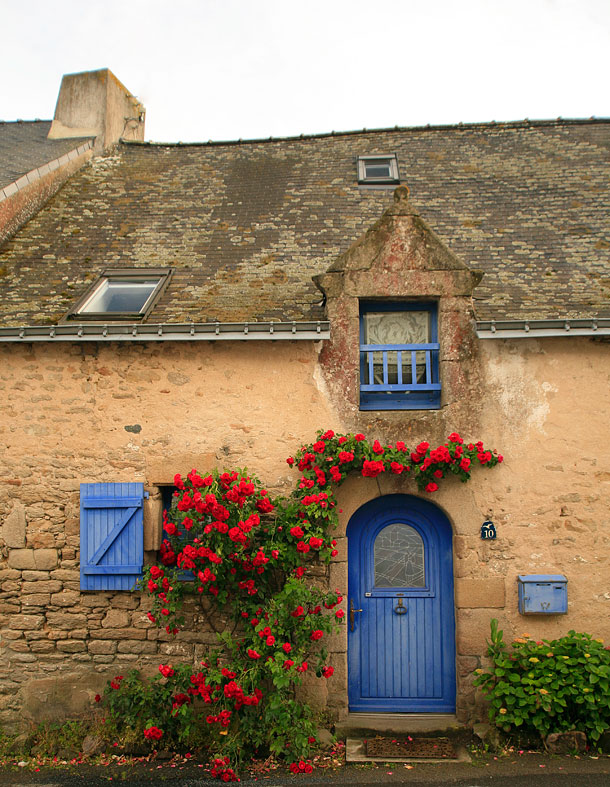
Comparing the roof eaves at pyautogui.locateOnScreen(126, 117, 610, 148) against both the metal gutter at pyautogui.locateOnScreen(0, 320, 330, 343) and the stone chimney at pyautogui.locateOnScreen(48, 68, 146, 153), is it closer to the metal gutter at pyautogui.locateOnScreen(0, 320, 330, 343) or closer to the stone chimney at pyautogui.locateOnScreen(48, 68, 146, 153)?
the stone chimney at pyautogui.locateOnScreen(48, 68, 146, 153)

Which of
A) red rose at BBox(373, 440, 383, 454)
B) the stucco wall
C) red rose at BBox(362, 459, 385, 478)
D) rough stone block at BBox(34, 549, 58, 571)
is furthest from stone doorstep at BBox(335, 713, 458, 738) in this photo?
rough stone block at BBox(34, 549, 58, 571)

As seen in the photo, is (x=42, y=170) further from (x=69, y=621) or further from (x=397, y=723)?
(x=397, y=723)

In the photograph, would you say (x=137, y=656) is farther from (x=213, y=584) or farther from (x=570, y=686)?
(x=570, y=686)

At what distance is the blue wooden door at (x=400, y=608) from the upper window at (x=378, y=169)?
4992 millimetres

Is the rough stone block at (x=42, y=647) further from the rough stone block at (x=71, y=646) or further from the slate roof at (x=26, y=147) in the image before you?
the slate roof at (x=26, y=147)

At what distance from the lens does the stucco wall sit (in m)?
6.79

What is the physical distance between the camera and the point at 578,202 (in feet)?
29.4

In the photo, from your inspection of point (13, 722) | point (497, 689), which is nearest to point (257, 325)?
point (497, 689)

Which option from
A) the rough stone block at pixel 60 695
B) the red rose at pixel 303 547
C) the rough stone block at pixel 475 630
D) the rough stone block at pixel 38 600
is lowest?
the rough stone block at pixel 60 695

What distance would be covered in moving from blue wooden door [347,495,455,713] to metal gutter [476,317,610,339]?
1934 mm

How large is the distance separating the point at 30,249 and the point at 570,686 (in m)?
7.97

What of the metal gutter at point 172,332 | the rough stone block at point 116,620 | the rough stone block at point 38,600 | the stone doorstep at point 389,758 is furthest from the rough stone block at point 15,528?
the stone doorstep at point 389,758

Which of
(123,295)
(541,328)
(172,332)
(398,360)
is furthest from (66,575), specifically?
(541,328)

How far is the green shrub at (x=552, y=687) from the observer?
5.98 meters
